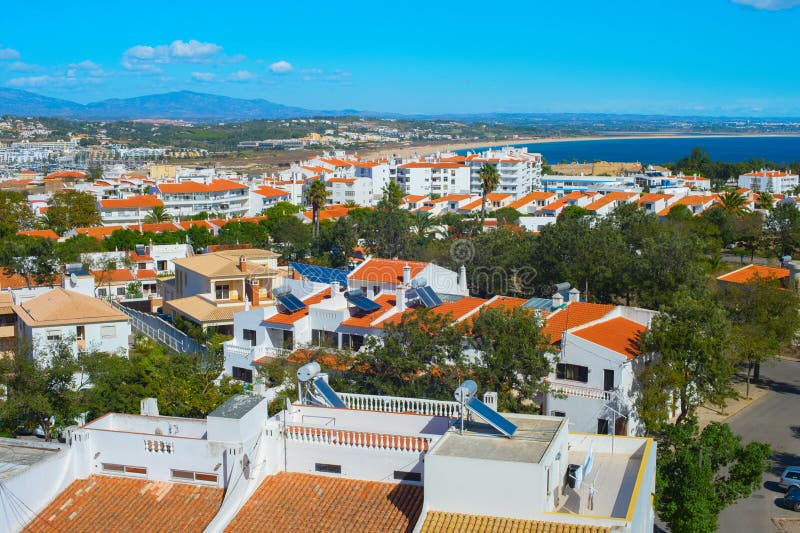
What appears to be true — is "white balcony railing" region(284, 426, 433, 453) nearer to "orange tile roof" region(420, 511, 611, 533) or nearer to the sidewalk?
"orange tile roof" region(420, 511, 611, 533)

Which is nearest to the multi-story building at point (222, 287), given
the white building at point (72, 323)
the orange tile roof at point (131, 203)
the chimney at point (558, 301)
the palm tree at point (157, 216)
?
the white building at point (72, 323)

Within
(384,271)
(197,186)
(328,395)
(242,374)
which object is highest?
(328,395)

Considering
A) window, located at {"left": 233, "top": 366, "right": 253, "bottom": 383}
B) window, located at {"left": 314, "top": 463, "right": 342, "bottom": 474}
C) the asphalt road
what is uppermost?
window, located at {"left": 314, "top": 463, "right": 342, "bottom": 474}

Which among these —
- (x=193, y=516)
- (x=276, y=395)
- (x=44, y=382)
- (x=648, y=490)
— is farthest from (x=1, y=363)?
(x=648, y=490)

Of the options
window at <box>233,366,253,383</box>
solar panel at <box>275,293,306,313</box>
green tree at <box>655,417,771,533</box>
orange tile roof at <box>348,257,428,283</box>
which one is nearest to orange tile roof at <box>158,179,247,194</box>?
orange tile roof at <box>348,257,428,283</box>

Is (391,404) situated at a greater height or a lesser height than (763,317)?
greater

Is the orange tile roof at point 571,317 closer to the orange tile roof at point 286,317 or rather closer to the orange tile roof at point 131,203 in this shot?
the orange tile roof at point 286,317

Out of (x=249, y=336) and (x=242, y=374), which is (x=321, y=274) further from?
(x=242, y=374)

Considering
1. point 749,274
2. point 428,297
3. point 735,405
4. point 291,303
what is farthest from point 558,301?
point 749,274
